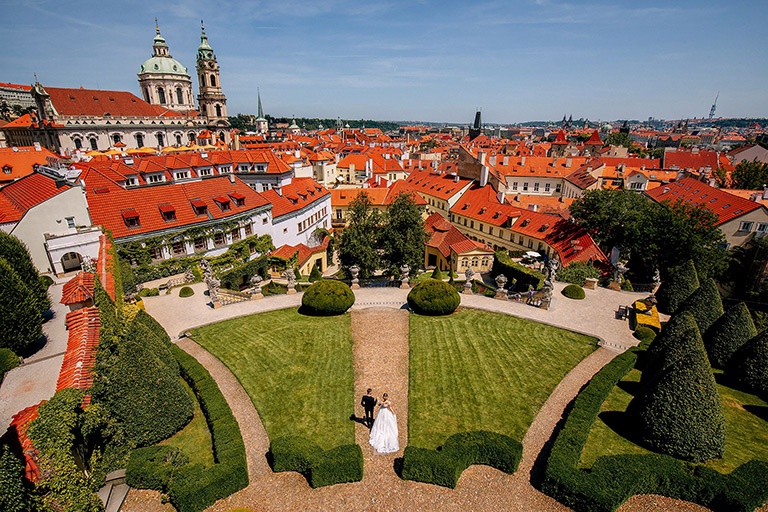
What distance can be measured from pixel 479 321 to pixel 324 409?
1350cm

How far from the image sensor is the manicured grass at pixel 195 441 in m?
14.5

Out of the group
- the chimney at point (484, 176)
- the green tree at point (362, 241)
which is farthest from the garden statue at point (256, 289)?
the chimney at point (484, 176)

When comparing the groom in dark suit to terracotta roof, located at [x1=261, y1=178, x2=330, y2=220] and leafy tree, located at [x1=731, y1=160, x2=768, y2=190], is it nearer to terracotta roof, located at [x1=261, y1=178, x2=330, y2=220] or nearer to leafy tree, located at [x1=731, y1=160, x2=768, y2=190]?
terracotta roof, located at [x1=261, y1=178, x2=330, y2=220]

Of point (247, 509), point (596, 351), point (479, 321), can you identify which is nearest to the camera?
point (247, 509)

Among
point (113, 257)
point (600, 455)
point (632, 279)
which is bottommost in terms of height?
point (632, 279)

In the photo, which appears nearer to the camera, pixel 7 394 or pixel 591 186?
pixel 7 394

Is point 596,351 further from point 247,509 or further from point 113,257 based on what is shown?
point 113,257

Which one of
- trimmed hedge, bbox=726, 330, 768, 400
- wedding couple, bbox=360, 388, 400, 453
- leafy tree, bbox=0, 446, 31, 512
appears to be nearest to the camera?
leafy tree, bbox=0, 446, 31, 512

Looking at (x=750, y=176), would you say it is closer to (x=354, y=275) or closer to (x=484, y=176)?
(x=484, y=176)

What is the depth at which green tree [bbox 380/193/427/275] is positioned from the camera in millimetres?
34156

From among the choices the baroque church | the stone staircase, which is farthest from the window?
the baroque church

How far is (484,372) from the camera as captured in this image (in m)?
20.4

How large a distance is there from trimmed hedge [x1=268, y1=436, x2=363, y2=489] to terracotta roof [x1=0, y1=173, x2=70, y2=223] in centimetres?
3189

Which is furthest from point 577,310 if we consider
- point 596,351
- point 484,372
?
point 484,372
